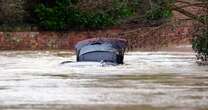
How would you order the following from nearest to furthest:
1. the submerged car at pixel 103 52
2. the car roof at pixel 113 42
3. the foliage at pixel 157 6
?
the foliage at pixel 157 6
the car roof at pixel 113 42
the submerged car at pixel 103 52

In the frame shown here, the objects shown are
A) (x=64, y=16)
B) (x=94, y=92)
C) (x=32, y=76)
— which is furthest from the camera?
(x=64, y=16)

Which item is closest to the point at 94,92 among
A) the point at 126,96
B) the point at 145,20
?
the point at 126,96

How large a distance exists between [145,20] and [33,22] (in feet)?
66.6

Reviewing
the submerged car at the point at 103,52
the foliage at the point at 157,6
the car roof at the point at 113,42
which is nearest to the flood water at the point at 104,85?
the submerged car at the point at 103,52

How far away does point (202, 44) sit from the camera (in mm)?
31016

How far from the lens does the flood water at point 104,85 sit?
17.8 m

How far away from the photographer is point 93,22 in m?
48.3

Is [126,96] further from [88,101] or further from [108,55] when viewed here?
[108,55]

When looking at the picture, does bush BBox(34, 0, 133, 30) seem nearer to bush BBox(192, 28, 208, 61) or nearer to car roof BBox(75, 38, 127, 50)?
car roof BBox(75, 38, 127, 50)

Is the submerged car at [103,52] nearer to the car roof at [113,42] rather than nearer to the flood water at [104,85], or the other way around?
the car roof at [113,42]

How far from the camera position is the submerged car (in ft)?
107

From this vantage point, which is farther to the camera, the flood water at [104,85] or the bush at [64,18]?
the bush at [64,18]

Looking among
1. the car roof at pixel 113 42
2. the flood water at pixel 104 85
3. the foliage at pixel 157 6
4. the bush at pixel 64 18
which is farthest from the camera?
the bush at pixel 64 18

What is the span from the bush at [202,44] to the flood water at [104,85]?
0.66 m
